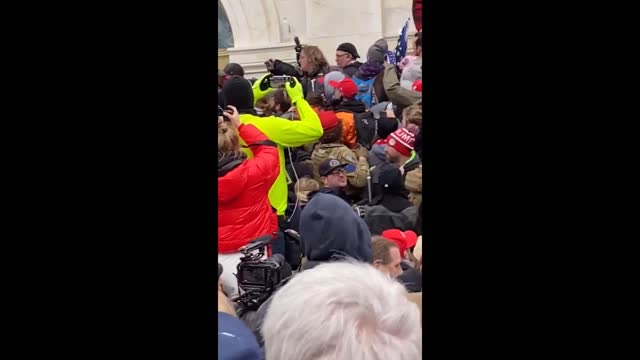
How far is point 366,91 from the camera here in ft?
25.2

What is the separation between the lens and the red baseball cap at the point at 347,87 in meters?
7.13

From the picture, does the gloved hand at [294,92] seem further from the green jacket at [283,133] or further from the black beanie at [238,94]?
the black beanie at [238,94]

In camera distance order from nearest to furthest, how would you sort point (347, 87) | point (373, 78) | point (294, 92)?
point (294, 92) < point (347, 87) < point (373, 78)

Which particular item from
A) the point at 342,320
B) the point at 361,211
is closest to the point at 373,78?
the point at 361,211

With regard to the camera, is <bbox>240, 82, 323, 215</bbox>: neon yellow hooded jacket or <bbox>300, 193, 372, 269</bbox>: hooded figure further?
<bbox>240, 82, 323, 215</bbox>: neon yellow hooded jacket

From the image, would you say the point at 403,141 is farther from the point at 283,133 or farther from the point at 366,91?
the point at 366,91

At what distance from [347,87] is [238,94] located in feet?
7.86

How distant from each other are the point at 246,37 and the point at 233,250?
406 inches

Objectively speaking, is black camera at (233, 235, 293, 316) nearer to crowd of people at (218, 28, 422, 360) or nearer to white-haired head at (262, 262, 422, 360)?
crowd of people at (218, 28, 422, 360)

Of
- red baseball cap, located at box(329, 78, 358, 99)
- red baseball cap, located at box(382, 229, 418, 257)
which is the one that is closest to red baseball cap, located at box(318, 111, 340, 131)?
red baseball cap, located at box(329, 78, 358, 99)

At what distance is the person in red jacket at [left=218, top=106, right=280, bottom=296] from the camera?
12.6 ft
